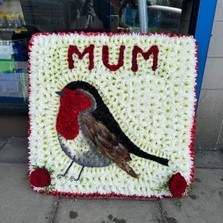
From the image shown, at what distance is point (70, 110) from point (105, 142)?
1.28 feet

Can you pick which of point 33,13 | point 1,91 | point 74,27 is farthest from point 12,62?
point 74,27

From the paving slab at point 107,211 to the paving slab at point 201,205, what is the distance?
4.5 inches

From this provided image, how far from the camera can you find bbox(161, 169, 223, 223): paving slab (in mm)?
2299

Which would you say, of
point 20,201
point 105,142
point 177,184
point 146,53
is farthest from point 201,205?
point 20,201

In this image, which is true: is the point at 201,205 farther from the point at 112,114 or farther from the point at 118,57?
the point at 118,57

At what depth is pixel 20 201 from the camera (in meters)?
2.44

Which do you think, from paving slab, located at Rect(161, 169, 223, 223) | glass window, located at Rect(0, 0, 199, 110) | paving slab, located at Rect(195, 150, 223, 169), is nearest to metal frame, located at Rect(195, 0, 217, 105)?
glass window, located at Rect(0, 0, 199, 110)

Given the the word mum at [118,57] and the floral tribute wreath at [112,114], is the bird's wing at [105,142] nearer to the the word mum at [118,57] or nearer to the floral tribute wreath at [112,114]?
the floral tribute wreath at [112,114]

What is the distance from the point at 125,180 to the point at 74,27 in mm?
1642

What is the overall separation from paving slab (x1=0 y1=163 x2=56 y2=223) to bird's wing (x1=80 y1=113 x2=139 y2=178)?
638 mm

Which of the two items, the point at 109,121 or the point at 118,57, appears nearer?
the point at 118,57

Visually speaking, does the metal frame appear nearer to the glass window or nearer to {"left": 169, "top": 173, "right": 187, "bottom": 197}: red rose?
the glass window

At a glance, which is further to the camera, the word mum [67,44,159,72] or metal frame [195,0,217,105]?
metal frame [195,0,217,105]

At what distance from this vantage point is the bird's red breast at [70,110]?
2.30 metres
